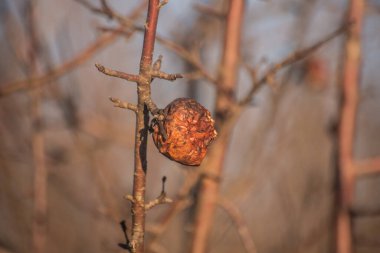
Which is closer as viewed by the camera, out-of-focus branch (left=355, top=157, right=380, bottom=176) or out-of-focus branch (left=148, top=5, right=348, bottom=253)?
out-of-focus branch (left=148, top=5, right=348, bottom=253)

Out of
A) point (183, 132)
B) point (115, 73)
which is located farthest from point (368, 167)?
point (115, 73)

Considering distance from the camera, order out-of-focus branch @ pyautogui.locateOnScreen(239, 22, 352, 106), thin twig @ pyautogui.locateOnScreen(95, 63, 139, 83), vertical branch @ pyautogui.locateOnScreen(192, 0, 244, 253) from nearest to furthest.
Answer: thin twig @ pyautogui.locateOnScreen(95, 63, 139, 83) < out-of-focus branch @ pyautogui.locateOnScreen(239, 22, 352, 106) < vertical branch @ pyautogui.locateOnScreen(192, 0, 244, 253)

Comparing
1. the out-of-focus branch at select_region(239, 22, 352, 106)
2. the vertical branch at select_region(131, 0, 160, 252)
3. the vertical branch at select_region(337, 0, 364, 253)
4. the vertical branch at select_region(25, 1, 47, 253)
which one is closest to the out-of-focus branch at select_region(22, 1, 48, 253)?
the vertical branch at select_region(25, 1, 47, 253)

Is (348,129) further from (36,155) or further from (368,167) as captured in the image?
(36,155)

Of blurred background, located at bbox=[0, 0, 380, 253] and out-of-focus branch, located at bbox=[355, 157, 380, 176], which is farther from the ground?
blurred background, located at bbox=[0, 0, 380, 253]

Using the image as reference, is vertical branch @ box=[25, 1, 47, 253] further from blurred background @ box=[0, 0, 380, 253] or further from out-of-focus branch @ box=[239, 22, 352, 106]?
out-of-focus branch @ box=[239, 22, 352, 106]

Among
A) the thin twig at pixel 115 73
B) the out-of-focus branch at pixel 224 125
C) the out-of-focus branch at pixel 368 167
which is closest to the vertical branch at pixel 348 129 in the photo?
the out-of-focus branch at pixel 368 167

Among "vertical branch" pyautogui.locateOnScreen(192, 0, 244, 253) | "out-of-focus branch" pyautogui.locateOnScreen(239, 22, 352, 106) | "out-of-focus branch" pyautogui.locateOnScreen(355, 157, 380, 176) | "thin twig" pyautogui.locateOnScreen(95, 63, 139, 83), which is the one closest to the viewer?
"thin twig" pyautogui.locateOnScreen(95, 63, 139, 83)
